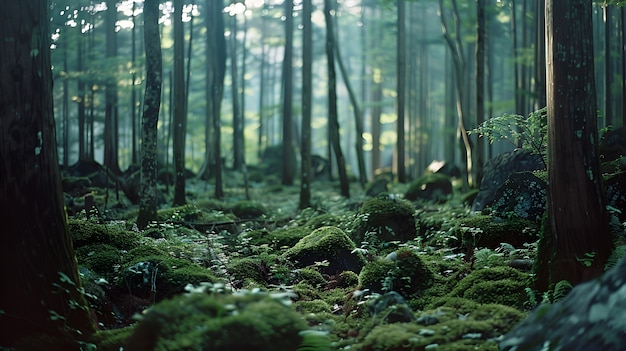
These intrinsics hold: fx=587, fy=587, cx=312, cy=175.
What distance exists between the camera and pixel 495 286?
7.14 m

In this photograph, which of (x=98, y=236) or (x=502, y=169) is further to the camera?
(x=502, y=169)

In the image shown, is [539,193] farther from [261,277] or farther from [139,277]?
[139,277]

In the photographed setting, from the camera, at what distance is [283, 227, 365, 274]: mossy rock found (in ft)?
31.7

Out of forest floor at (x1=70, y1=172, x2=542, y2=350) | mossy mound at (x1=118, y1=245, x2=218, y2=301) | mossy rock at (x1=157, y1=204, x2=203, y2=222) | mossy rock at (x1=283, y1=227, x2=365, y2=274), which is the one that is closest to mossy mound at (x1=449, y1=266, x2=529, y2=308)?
forest floor at (x1=70, y1=172, x2=542, y2=350)

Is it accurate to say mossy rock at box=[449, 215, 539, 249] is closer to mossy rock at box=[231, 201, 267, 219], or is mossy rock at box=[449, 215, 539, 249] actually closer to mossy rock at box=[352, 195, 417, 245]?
mossy rock at box=[352, 195, 417, 245]

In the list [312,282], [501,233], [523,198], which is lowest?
[312,282]

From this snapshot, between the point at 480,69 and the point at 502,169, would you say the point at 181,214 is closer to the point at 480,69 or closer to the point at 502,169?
the point at 502,169

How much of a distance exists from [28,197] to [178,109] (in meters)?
11.8

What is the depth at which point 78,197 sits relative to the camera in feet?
55.7

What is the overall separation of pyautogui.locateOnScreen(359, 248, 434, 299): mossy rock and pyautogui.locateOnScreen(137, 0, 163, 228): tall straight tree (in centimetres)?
600

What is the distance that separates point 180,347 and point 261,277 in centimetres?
448

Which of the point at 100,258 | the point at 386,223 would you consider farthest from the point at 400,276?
the point at 100,258

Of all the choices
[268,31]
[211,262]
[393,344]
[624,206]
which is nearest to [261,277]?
[211,262]

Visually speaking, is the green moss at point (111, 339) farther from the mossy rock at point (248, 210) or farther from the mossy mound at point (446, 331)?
the mossy rock at point (248, 210)
